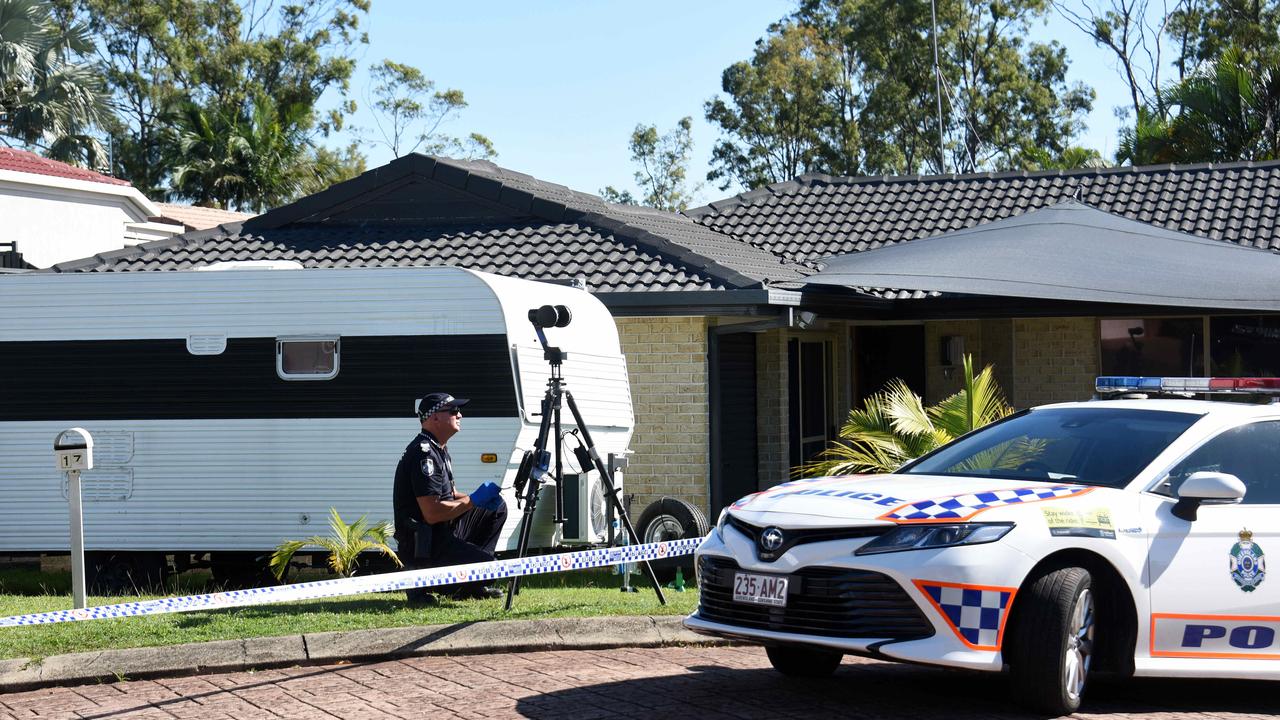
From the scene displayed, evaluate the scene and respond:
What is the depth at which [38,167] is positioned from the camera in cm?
2681

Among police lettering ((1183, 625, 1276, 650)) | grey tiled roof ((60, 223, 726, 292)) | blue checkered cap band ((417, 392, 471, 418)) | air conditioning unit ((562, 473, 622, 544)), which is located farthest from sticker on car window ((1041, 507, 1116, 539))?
grey tiled roof ((60, 223, 726, 292))

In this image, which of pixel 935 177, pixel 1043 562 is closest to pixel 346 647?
pixel 1043 562

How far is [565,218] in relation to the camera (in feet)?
52.5

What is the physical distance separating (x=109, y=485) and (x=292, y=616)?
355 centimetres

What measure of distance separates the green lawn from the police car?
6.44ft

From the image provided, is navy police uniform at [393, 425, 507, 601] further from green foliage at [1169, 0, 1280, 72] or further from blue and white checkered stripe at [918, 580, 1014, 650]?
green foliage at [1169, 0, 1280, 72]

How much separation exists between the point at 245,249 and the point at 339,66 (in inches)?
1232

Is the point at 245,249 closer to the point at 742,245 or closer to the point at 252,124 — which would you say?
the point at 742,245

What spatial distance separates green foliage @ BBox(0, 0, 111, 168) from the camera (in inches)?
1313

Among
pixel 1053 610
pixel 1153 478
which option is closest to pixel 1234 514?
pixel 1153 478

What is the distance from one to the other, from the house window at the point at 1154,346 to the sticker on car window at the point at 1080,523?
958 cm

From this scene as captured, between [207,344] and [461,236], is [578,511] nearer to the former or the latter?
[207,344]

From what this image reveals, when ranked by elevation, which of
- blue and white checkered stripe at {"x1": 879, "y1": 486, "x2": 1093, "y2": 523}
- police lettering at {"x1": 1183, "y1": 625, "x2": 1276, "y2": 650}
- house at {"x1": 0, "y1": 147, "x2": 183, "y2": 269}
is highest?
house at {"x1": 0, "y1": 147, "x2": 183, "y2": 269}

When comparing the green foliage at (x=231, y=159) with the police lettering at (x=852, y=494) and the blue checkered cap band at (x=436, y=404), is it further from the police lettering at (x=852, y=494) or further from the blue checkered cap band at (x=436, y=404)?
the police lettering at (x=852, y=494)
